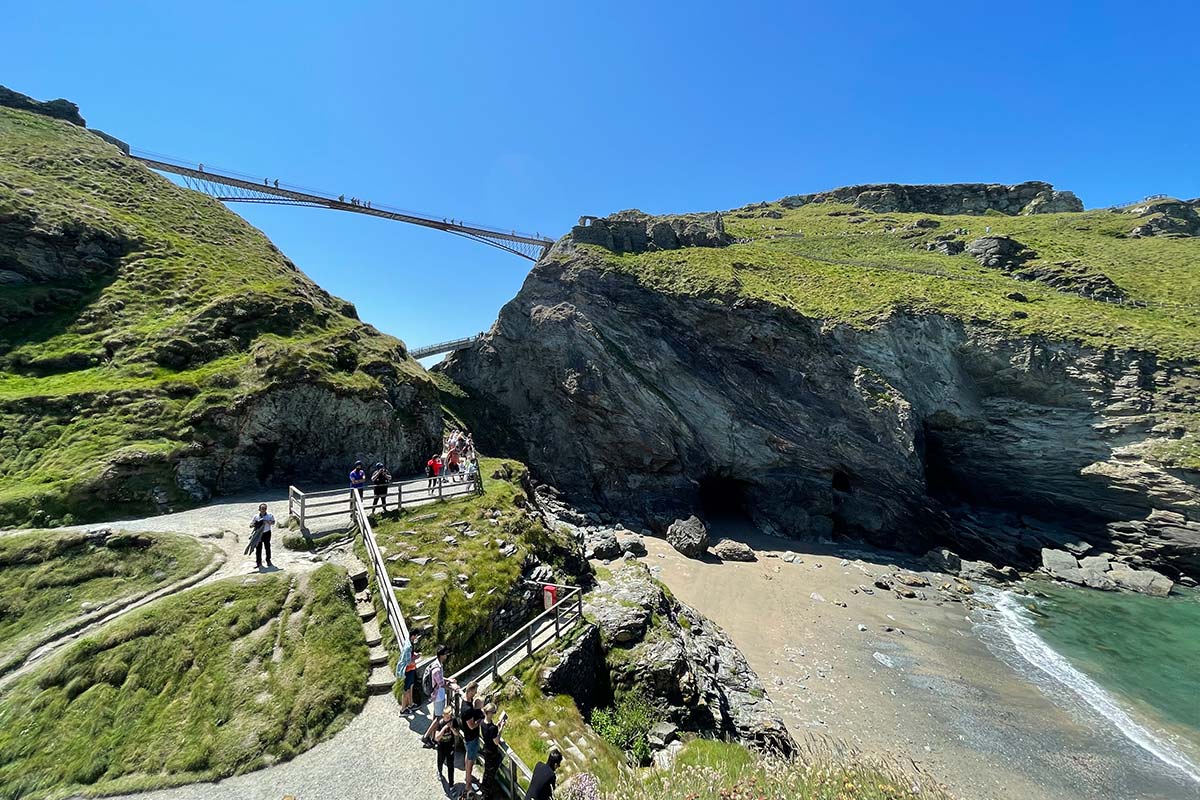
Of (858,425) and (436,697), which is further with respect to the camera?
(858,425)

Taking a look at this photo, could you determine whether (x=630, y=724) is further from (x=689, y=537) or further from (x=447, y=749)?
(x=689, y=537)

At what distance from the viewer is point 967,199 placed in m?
110

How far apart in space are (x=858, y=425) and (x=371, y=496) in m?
40.8

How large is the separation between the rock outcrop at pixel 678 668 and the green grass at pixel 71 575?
1416cm

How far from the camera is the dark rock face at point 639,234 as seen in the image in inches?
2368

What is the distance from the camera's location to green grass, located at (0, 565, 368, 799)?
8547 mm

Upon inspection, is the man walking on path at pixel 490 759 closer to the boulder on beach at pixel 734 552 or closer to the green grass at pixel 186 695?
the green grass at pixel 186 695

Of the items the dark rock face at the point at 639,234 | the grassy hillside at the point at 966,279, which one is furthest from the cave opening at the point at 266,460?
the dark rock face at the point at 639,234

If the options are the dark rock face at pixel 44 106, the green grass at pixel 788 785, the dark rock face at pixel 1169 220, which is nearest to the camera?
the green grass at pixel 788 785

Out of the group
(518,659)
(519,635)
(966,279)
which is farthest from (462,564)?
(966,279)

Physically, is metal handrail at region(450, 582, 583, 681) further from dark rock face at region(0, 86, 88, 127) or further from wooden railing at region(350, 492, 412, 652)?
dark rock face at region(0, 86, 88, 127)

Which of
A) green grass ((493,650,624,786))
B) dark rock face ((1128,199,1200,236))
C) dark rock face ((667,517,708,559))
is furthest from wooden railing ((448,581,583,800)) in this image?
dark rock face ((1128,199,1200,236))

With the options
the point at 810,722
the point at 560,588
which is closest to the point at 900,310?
the point at 810,722

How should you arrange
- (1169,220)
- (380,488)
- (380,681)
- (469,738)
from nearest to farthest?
(469,738) → (380,681) → (380,488) → (1169,220)
